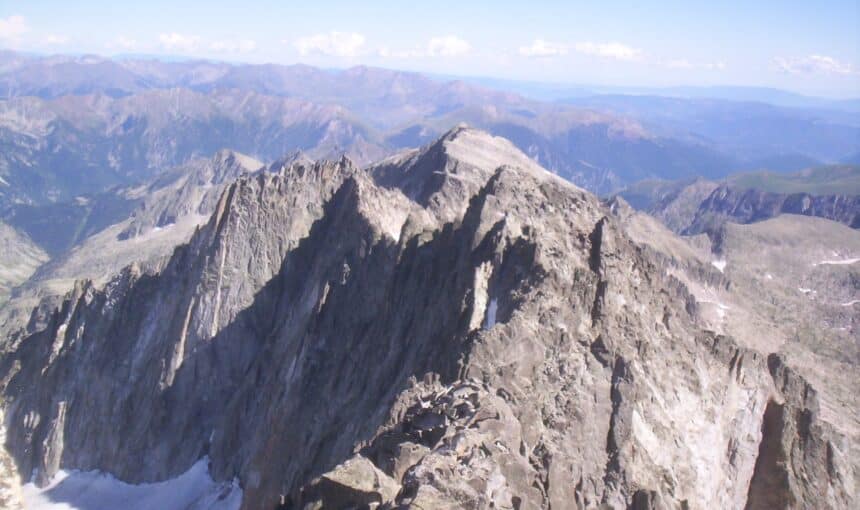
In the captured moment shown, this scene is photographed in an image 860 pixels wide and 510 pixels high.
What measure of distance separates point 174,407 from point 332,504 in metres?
62.0

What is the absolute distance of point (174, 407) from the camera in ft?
276

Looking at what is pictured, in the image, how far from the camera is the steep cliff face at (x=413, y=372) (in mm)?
35281

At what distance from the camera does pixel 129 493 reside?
263 feet

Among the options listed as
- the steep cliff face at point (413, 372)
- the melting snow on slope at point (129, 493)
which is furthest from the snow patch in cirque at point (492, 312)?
the melting snow on slope at point (129, 493)

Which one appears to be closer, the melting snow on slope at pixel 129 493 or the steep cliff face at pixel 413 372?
the steep cliff face at pixel 413 372

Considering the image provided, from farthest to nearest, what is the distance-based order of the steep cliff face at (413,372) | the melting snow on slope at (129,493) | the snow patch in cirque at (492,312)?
the melting snow on slope at (129,493) → the snow patch in cirque at (492,312) → the steep cliff face at (413,372)

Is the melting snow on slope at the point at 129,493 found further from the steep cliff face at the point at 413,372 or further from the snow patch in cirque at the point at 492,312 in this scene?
the snow patch in cirque at the point at 492,312

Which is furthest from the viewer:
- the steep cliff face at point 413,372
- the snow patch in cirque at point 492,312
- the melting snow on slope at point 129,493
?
the melting snow on slope at point 129,493

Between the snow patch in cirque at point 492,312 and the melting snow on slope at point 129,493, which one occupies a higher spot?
the snow patch in cirque at point 492,312

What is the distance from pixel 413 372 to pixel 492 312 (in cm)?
734

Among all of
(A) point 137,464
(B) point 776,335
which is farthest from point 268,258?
(B) point 776,335

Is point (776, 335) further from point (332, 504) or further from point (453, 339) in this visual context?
point (332, 504)

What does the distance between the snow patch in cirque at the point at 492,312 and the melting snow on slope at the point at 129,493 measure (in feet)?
121

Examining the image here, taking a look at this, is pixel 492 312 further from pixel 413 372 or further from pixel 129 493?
pixel 129 493
